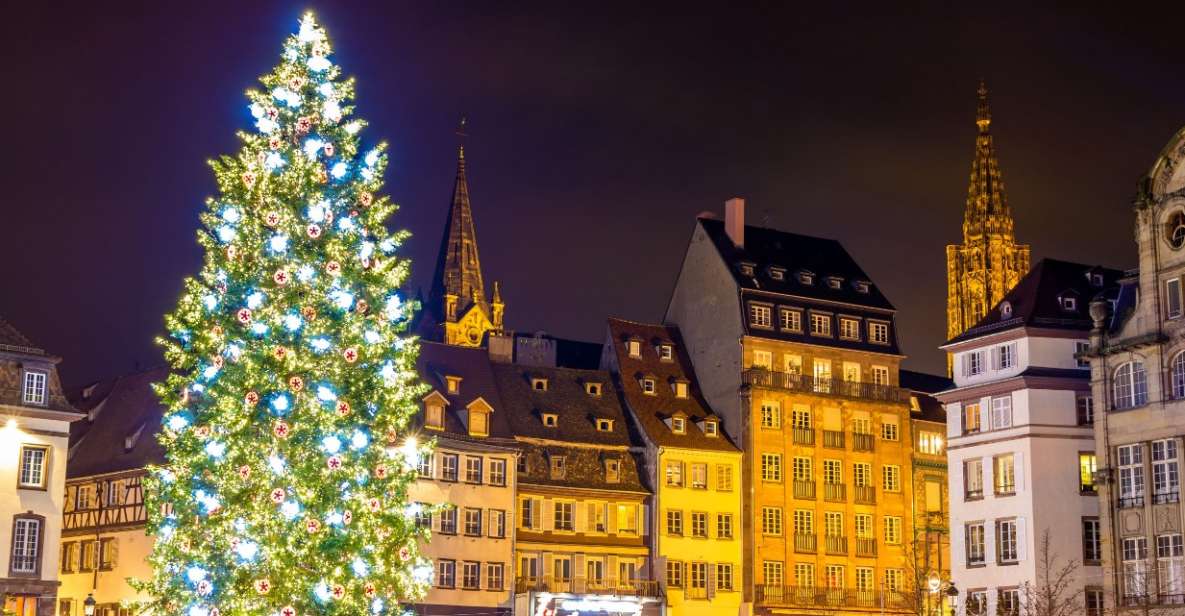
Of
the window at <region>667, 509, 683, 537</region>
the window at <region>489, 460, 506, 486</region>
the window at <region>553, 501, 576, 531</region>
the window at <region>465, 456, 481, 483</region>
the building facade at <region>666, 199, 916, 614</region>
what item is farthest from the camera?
the building facade at <region>666, 199, 916, 614</region>

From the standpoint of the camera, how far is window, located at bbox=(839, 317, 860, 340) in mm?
90875

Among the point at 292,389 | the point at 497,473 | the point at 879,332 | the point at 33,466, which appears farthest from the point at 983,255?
the point at 292,389

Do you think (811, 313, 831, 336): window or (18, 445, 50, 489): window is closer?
(18, 445, 50, 489): window

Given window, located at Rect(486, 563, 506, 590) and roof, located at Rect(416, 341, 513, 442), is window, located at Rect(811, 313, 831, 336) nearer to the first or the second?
roof, located at Rect(416, 341, 513, 442)

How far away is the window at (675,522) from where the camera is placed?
82812 millimetres

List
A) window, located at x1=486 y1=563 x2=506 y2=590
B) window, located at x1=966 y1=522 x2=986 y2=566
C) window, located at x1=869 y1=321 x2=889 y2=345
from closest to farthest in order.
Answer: window, located at x1=966 y1=522 x2=986 y2=566, window, located at x1=486 y1=563 x2=506 y2=590, window, located at x1=869 y1=321 x2=889 y2=345

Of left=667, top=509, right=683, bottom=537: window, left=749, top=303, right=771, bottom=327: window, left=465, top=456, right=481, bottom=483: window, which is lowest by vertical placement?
left=667, top=509, right=683, bottom=537: window

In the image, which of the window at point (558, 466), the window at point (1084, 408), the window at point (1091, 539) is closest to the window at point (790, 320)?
the window at point (558, 466)

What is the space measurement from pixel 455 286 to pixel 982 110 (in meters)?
59.5

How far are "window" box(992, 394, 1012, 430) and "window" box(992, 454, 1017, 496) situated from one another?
1304 mm

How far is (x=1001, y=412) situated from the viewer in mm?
70750

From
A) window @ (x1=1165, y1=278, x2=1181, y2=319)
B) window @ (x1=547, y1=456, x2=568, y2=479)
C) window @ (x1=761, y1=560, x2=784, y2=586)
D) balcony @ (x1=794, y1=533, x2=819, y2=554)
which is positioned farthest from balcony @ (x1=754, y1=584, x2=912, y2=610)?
window @ (x1=1165, y1=278, x2=1181, y2=319)

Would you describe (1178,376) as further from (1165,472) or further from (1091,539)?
(1091,539)

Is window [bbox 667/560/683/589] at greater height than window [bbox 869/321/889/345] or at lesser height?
lesser
